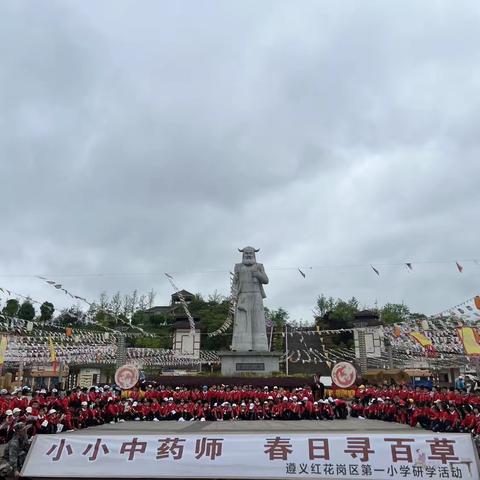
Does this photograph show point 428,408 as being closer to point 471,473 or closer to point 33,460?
point 471,473

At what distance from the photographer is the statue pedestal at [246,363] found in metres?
24.8

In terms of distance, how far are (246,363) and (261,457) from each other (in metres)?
17.3

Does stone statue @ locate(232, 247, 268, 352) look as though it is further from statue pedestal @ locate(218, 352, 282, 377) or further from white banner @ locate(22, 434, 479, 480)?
white banner @ locate(22, 434, 479, 480)

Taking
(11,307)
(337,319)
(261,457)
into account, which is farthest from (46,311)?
(261,457)

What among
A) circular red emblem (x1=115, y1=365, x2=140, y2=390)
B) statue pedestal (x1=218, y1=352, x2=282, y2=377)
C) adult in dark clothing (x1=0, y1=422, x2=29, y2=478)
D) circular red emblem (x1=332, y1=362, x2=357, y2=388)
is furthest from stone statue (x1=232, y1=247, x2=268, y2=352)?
adult in dark clothing (x1=0, y1=422, x2=29, y2=478)

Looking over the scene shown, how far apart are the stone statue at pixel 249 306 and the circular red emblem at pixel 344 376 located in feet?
26.3

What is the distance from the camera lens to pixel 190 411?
16938 millimetres

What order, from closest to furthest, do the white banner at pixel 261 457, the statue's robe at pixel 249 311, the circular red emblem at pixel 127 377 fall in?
the white banner at pixel 261 457, the circular red emblem at pixel 127 377, the statue's robe at pixel 249 311

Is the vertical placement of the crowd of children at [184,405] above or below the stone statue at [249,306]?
below

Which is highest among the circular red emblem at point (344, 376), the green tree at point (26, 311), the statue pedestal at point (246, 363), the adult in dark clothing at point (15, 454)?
the green tree at point (26, 311)

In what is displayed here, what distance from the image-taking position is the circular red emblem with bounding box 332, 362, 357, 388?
17.7m

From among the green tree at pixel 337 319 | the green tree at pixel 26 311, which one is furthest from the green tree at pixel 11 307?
the green tree at pixel 337 319

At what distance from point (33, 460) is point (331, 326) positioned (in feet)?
A: 209

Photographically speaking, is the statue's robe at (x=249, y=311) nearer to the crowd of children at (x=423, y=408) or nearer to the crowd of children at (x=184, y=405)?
the crowd of children at (x=184, y=405)
